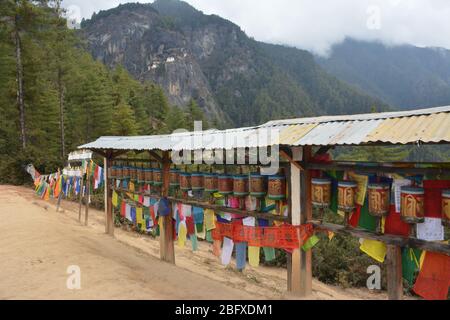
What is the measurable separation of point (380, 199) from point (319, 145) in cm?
93

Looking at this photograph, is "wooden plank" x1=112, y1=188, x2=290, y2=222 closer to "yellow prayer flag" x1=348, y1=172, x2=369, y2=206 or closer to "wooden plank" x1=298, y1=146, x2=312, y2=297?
"wooden plank" x1=298, y1=146, x2=312, y2=297

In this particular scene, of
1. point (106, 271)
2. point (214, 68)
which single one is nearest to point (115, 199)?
point (106, 271)

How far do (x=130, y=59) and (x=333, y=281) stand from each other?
384 feet

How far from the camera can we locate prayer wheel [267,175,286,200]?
5.48 metres

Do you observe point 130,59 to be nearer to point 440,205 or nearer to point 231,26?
point 231,26

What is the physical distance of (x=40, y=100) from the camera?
26.8 metres

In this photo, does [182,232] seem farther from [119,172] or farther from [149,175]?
[119,172]

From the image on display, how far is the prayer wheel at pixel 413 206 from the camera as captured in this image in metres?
4.05

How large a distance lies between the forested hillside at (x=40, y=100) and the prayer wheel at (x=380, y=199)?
20969 mm

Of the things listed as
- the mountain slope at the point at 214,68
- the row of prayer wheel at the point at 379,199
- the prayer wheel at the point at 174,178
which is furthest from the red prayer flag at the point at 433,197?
the mountain slope at the point at 214,68

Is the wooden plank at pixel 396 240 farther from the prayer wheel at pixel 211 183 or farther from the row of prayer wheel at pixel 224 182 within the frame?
the prayer wheel at pixel 211 183

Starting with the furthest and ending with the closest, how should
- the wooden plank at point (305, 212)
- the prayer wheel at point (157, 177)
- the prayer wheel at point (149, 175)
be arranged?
the prayer wheel at point (149, 175) < the prayer wheel at point (157, 177) < the wooden plank at point (305, 212)

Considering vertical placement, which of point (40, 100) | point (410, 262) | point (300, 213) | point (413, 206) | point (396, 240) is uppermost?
point (40, 100)
